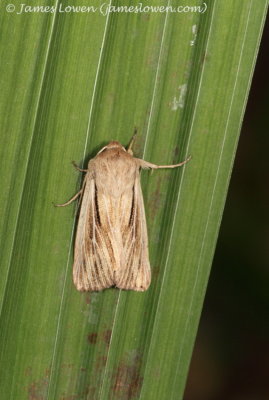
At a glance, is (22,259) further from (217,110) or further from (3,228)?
(217,110)

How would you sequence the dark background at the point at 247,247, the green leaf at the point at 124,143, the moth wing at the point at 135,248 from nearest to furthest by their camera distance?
the green leaf at the point at 124,143 < the moth wing at the point at 135,248 < the dark background at the point at 247,247

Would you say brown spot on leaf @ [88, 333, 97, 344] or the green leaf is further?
brown spot on leaf @ [88, 333, 97, 344]

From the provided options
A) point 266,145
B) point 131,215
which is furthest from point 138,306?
point 266,145

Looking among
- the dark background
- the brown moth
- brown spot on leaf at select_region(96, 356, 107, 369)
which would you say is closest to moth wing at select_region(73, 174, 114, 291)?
the brown moth

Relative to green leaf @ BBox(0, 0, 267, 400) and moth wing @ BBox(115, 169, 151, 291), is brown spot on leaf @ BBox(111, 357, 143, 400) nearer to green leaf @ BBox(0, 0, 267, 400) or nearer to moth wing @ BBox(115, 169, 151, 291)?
green leaf @ BBox(0, 0, 267, 400)

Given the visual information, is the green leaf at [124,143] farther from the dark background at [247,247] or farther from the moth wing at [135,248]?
the dark background at [247,247]

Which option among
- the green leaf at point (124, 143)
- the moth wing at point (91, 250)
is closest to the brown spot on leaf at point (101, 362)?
the green leaf at point (124, 143)

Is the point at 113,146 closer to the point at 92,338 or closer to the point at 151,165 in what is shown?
the point at 151,165
